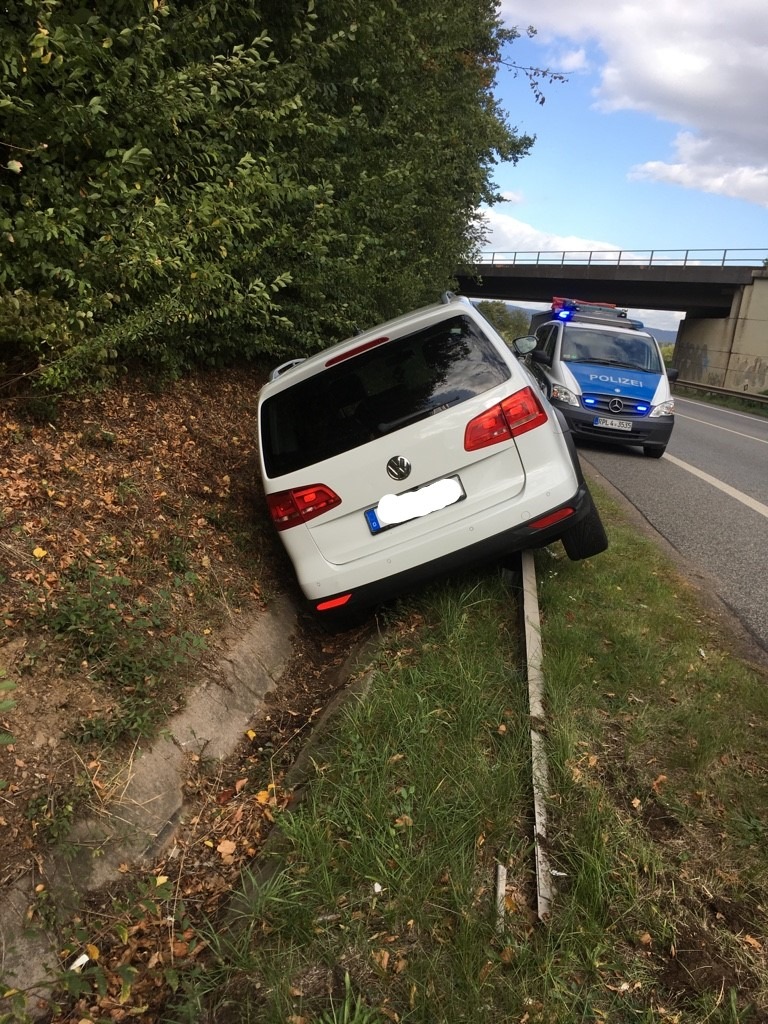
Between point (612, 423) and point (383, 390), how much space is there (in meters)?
7.91

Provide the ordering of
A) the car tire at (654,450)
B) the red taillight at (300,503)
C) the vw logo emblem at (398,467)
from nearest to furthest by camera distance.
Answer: the vw logo emblem at (398,467) < the red taillight at (300,503) < the car tire at (654,450)

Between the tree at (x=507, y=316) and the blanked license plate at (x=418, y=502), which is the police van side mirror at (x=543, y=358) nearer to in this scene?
the blanked license plate at (x=418, y=502)

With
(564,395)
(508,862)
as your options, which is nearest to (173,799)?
(508,862)

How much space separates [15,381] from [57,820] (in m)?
2.88

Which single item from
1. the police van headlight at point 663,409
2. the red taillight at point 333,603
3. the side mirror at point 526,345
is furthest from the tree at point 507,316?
the red taillight at point 333,603

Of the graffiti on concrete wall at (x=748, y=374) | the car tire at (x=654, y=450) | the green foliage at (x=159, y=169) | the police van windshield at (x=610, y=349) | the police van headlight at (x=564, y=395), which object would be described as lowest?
the graffiti on concrete wall at (x=748, y=374)

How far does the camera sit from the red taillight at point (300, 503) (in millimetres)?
4055

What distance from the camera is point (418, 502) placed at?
404 cm

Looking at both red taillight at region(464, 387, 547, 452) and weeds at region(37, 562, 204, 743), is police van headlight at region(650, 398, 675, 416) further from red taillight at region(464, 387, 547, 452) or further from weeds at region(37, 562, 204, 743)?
weeds at region(37, 562, 204, 743)

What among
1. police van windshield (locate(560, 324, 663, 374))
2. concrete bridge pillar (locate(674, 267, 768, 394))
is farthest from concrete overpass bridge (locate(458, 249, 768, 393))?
police van windshield (locate(560, 324, 663, 374))

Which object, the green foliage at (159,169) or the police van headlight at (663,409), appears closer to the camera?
the green foliage at (159,169)

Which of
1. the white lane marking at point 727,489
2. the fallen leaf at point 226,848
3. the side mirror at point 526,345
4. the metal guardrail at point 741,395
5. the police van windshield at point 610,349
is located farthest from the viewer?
the metal guardrail at point 741,395

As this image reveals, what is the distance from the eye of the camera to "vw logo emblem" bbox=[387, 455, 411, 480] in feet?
13.0

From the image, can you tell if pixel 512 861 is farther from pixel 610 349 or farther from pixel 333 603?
pixel 610 349
